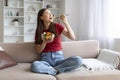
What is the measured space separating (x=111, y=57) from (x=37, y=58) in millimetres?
951

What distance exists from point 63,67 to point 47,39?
40cm

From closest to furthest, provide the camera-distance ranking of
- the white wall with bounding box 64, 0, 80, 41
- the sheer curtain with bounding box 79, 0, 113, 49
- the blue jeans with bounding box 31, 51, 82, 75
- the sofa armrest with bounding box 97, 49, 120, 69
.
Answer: the blue jeans with bounding box 31, 51, 82, 75 → the sofa armrest with bounding box 97, 49, 120, 69 → the sheer curtain with bounding box 79, 0, 113, 49 → the white wall with bounding box 64, 0, 80, 41

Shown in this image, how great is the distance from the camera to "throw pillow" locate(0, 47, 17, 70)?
2.45 m

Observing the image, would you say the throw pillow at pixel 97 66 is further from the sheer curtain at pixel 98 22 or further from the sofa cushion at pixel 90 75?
the sheer curtain at pixel 98 22

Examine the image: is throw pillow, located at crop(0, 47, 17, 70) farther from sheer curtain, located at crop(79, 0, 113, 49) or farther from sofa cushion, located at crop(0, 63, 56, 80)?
sheer curtain, located at crop(79, 0, 113, 49)

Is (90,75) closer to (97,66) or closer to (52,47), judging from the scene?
(97,66)

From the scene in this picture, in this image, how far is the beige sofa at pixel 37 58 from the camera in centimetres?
219

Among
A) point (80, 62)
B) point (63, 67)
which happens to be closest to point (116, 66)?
point (80, 62)

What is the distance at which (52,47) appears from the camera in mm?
2676

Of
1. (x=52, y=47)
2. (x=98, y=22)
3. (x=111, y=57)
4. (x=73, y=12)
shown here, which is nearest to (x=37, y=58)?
(x=52, y=47)

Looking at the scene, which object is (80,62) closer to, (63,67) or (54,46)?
(63,67)

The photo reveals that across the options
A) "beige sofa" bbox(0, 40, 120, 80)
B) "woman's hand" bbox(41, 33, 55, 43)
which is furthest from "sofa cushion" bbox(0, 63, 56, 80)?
"woman's hand" bbox(41, 33, 55, 43)

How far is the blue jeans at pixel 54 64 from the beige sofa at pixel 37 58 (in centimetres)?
6

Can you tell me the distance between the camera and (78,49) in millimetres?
2965
